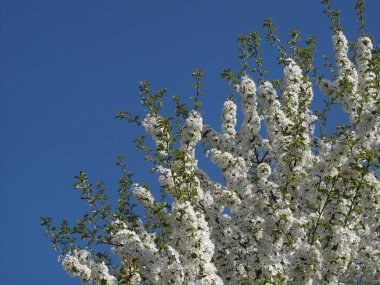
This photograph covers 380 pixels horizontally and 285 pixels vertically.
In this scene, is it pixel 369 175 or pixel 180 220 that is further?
pixel 369 175

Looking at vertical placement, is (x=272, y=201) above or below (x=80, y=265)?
above

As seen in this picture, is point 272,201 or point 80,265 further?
point 272,201

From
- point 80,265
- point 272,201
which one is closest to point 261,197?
point 272,201

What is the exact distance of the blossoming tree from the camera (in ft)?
41.6

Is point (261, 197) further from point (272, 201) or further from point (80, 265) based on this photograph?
point (80, 265)

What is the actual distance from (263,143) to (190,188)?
156 inches

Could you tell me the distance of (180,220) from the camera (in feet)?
39.5

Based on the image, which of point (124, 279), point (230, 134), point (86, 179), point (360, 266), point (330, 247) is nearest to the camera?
point (124, 279)

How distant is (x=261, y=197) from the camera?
1530cm

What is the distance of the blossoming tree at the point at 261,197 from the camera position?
1267cm

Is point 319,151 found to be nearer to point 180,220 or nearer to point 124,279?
point 180,220

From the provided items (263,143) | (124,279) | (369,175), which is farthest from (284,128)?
(124,279)

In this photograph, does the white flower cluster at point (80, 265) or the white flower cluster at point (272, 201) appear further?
the white flower cluster at point (80, 265)

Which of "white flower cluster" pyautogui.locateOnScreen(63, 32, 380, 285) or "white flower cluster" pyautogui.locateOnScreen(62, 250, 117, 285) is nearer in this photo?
"white flower cluster" pyautogui.locateOnScreen(63, 32, 380, 285)
